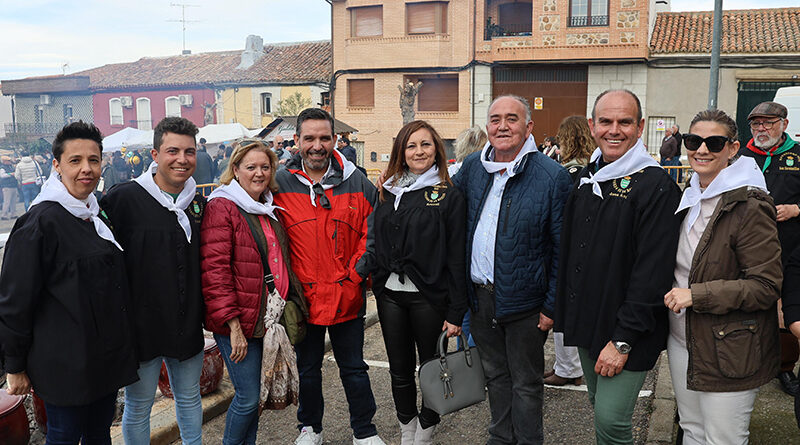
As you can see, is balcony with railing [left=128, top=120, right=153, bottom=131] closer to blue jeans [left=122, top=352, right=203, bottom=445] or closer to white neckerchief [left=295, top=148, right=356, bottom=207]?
white neckerchief [left=295, top=148, right=356, bottom=207]

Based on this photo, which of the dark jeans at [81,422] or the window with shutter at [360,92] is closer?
the dark jeans at [81,422]

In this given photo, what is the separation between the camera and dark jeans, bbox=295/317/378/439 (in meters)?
3.96

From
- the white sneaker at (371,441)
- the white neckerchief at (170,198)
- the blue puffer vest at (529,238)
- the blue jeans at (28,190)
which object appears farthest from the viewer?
the blue jeans at (28,190)

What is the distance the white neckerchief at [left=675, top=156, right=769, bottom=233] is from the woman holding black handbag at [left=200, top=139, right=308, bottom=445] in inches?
87.4

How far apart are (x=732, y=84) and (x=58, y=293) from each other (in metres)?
25.3

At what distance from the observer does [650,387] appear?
504 centimetres

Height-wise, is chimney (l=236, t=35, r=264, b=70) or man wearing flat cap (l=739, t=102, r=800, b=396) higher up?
chimney (l=236, t=35, r=264, b=70)

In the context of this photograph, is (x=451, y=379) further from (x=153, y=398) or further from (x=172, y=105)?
(x=172, y=105)

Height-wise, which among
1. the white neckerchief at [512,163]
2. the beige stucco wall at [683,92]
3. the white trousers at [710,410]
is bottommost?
the white trousers at [710,410]

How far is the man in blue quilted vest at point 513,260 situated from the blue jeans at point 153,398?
1668 millimetres

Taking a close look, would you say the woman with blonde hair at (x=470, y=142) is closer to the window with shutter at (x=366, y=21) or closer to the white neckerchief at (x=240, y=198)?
the white neckerchief at (x=240, y=198)

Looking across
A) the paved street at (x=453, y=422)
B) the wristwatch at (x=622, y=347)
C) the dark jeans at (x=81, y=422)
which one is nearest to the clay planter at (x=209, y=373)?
the paved street at (x=453, y=422)

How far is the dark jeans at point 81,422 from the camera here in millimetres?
2895

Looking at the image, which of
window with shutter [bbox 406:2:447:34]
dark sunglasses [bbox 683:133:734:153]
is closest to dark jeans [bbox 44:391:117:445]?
dark sunglasses [bbox 683:133:734:153]
